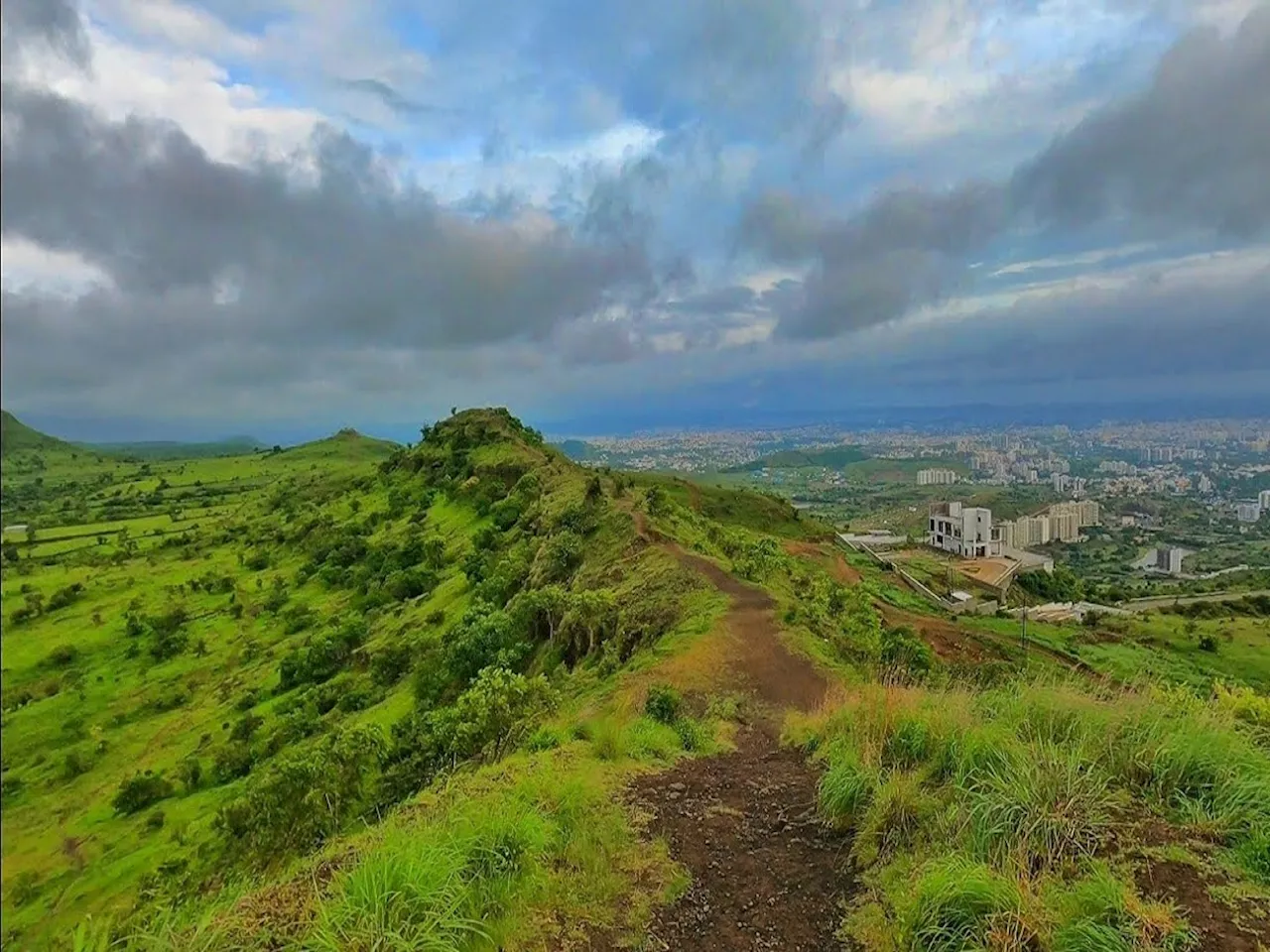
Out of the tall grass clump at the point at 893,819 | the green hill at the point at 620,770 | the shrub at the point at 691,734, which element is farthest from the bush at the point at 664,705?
the tall grass clump at the point at 893,819

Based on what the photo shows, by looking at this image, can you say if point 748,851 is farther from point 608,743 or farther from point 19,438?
point 19,438

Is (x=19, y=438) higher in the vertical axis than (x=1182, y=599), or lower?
higher

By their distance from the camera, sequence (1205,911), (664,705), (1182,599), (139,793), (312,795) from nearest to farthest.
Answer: (1205,911), (664,705), (312,795), (139,793), (1182,599)

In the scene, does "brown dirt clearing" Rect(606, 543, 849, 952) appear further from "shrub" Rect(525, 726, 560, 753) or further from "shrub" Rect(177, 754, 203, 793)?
"shrub" Rect(177, 754, 203, 793)

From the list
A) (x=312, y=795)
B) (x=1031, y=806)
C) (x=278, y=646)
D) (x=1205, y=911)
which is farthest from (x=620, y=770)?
(x=278, y=646)

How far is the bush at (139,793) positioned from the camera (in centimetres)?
3975

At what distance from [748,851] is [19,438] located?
302 inches

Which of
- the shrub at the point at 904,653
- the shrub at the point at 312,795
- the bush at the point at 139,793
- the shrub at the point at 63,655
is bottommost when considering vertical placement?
the bush at the point at 139,793

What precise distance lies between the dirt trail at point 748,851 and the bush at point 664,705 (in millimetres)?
1524

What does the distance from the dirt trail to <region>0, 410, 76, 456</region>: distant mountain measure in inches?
240

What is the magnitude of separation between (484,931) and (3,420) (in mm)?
5330

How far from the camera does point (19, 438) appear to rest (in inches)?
141

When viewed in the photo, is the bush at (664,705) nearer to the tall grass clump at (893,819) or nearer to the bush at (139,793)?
the tall grass clump at (893,819)

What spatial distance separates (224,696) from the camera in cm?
5125
